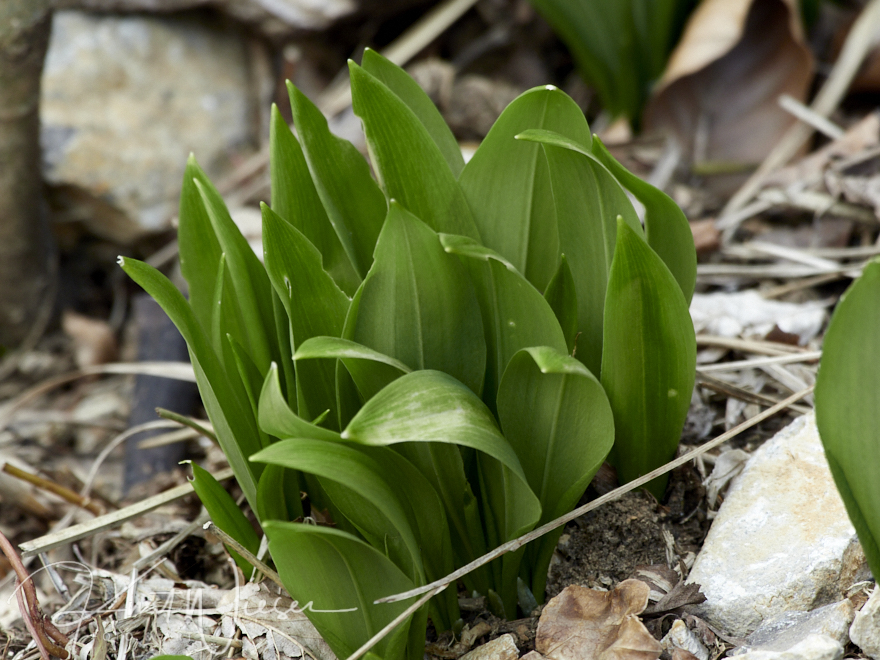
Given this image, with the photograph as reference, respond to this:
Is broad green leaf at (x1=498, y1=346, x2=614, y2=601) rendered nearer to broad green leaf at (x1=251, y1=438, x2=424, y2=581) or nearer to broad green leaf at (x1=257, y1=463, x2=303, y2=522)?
broad green leaf at (x1=251, y1=438, x2=424, y2=581)

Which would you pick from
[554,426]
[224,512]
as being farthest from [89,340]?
[554,426]

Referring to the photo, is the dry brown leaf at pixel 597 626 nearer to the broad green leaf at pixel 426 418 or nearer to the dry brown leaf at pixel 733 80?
the broad green leaf at pixel 426 418

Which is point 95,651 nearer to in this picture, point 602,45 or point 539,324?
point 539,324

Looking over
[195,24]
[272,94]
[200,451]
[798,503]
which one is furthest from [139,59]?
[798,503]

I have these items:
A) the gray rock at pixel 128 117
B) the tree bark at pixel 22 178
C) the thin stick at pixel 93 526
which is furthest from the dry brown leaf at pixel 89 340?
the thin stick at pixel 93 526

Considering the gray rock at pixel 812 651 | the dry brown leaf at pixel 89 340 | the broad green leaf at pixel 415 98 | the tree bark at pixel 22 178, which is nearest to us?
the gray rock at pixel 812 651

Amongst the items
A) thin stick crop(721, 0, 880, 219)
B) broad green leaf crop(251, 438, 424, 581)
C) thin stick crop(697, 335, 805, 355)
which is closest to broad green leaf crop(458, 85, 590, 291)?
broad green leaf crop(251, 438, 424, 581)
